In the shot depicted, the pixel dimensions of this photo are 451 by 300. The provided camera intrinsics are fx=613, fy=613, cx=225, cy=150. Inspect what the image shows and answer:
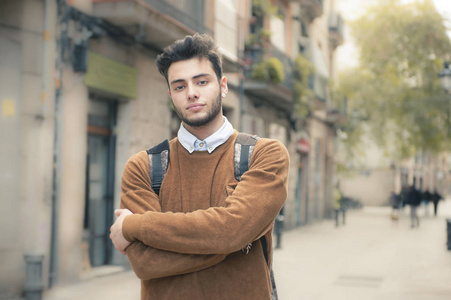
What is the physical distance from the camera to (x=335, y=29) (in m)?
28.4

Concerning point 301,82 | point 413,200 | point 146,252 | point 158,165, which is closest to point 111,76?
point 158,165

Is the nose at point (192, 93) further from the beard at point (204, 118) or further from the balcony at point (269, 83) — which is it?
the balcony at point (269, 83)

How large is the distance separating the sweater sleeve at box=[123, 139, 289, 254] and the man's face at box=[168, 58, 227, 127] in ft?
0.90

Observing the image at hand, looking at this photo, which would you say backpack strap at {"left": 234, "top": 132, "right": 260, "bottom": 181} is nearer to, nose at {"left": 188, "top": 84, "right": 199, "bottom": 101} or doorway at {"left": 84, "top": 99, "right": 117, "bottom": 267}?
nose at {"left": 188, "top": 84, "right": 199, "bottom": 101}

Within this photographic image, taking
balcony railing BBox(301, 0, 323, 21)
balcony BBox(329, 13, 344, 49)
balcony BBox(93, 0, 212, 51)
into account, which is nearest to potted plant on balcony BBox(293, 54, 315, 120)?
balcony railing BBox(301, 0, 323, 21)

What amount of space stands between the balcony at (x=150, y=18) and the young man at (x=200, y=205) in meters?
7.45

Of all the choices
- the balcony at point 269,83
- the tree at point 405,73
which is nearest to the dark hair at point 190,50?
the balcony at point 269,83

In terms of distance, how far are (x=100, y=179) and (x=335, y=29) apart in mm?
20205

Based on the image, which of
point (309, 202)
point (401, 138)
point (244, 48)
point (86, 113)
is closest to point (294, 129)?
point (309, 202)

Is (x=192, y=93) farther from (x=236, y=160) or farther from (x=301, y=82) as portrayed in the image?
(x=301, y=82)

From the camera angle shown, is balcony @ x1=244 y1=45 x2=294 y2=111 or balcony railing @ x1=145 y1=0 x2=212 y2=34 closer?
balcony railing @ x1=145 y1=0 x2=212 y2=34

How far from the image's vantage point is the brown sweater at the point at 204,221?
218 cm

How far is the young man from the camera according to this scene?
Answer: 2188mm

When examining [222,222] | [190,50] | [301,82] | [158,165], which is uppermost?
[301,82]
